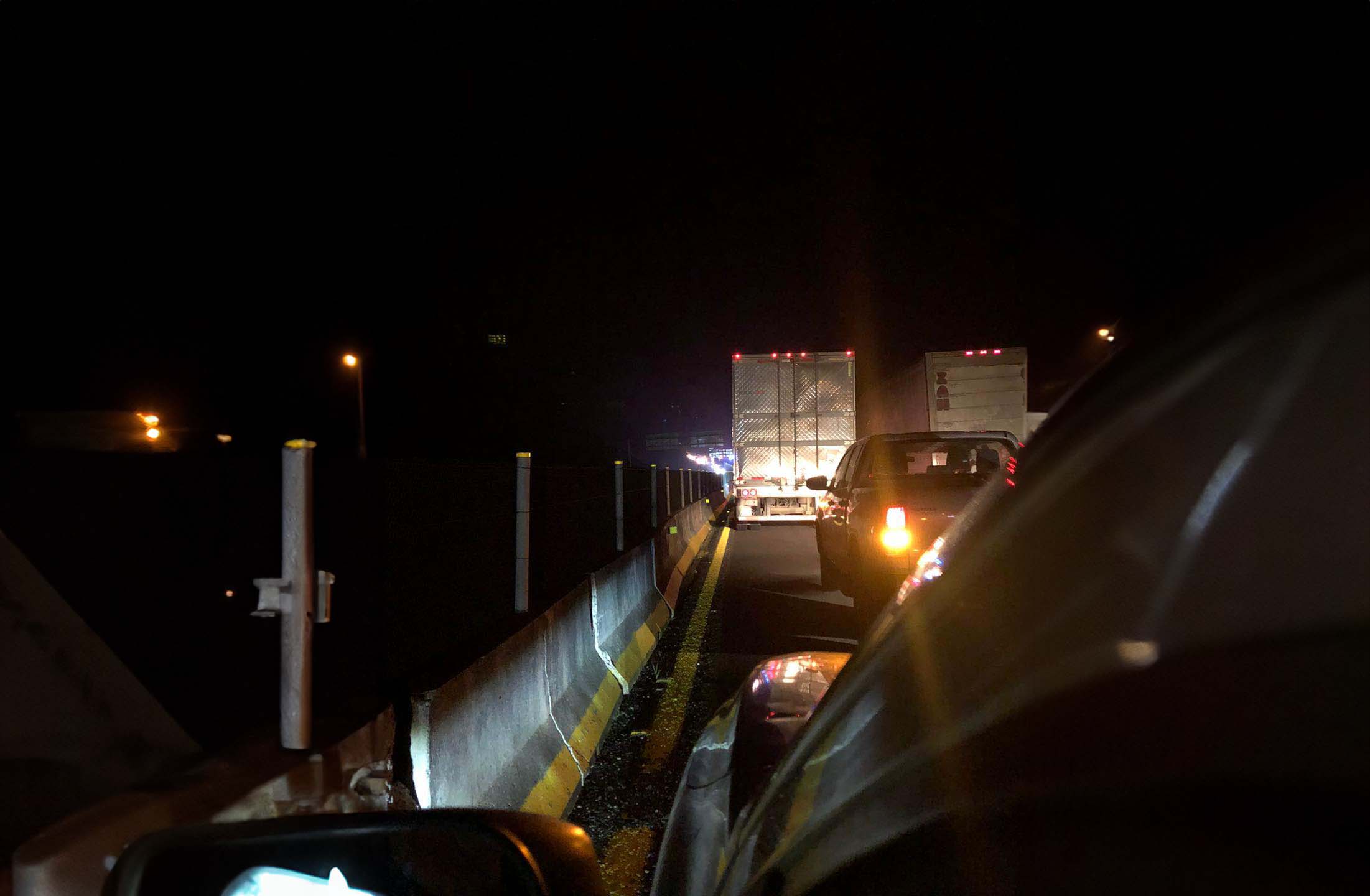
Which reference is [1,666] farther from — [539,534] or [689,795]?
[539,534]

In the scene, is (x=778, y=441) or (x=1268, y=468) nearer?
(x=1268, y=468)

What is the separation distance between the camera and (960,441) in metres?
9.32

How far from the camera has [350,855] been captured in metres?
1.27

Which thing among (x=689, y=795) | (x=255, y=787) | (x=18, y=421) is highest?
(x=18, y=421)

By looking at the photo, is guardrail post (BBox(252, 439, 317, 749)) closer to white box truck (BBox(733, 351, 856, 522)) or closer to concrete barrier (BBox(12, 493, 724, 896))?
concrete barrier (BBox(12, 493, 724, 896))

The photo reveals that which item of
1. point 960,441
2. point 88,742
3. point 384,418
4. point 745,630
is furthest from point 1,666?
point 384,418

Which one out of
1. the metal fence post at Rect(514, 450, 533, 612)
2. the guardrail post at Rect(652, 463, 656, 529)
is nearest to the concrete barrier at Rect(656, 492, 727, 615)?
the guardrail post at Rect(652, 463, 656, 529)

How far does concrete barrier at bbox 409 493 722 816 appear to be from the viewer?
3.22 meters

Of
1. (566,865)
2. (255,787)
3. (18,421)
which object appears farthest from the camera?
(18,421)

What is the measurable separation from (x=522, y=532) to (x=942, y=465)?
6.08 m

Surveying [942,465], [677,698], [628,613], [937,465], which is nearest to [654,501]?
[937,465]

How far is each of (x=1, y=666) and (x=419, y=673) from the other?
4.97 feet

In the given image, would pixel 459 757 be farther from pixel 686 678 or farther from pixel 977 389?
pixel 977 389

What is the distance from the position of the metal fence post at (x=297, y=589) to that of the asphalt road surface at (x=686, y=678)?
1.55 meters
